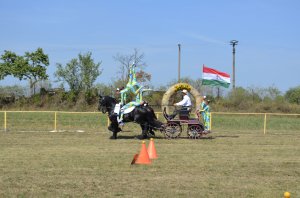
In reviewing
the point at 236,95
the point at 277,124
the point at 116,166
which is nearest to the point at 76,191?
the point at 116,166

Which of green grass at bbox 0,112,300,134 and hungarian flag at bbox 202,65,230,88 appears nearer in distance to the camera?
hungarian flag at bbox 202,65,230,88

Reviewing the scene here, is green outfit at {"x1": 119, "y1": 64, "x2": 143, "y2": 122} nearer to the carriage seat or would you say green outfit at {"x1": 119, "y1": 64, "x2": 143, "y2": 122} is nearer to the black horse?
the black horse

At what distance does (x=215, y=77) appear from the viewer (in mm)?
22359

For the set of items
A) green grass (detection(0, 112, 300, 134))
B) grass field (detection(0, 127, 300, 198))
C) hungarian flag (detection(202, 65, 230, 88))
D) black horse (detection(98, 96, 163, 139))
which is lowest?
grass field (detection(0, 127, 300, 198))

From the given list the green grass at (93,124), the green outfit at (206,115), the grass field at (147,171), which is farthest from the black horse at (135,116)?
the green grass at (93,124)

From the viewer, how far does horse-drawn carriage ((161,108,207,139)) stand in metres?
18.9

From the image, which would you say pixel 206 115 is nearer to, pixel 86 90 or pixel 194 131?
pixel 194 131

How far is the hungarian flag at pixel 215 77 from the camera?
22.3 m

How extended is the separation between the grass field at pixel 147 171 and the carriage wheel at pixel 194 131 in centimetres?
238

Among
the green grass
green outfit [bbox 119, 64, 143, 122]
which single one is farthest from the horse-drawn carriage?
the green grass

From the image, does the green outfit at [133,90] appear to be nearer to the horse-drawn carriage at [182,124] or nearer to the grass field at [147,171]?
the horse-drawn carriage at [182,124]

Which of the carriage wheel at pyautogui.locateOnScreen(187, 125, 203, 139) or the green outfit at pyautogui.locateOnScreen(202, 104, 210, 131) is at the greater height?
the green outfit at pyautogui.locateOnScreen(202, 104, 210, 131)

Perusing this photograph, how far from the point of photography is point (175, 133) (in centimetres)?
1925

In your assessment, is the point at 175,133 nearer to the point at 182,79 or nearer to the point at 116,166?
the point at 116,166
